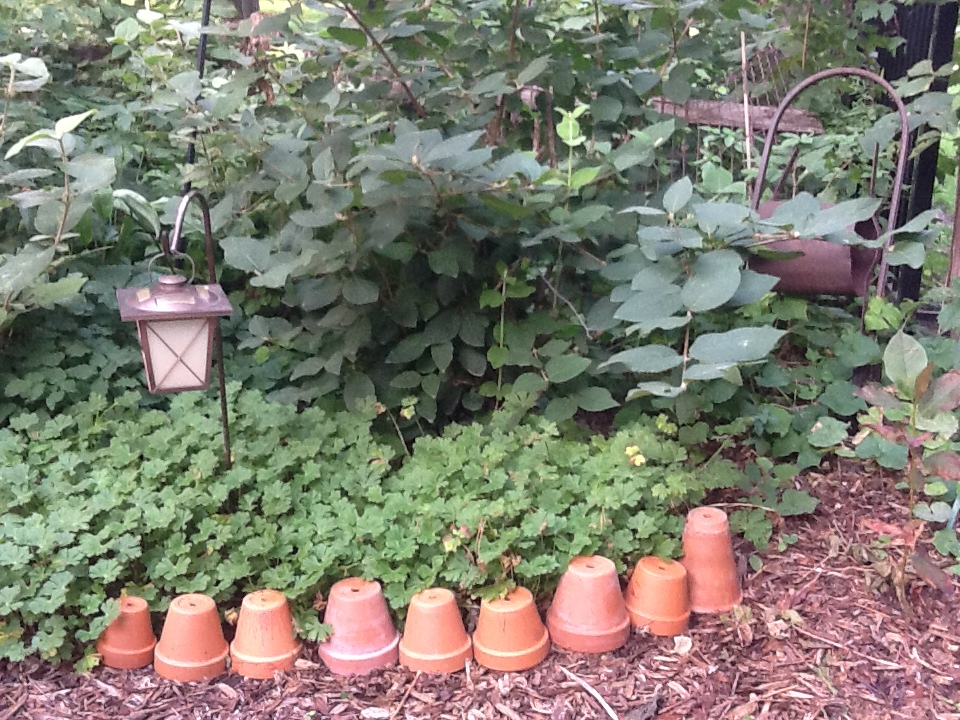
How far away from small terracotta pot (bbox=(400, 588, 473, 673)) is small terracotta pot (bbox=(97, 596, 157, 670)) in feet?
1.71

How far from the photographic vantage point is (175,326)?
156cm

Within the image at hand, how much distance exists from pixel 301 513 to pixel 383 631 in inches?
13.2

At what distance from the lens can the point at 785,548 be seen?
1.78 m

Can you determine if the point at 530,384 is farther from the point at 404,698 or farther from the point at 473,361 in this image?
the point at 404,698

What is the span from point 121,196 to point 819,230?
196 centimetres

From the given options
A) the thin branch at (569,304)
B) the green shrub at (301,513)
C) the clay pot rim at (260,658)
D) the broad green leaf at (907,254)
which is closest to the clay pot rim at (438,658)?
the green shrub at (301,513)

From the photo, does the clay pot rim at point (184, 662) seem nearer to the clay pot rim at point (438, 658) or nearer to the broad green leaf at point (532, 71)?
the clay pot rim at point (438, 658)

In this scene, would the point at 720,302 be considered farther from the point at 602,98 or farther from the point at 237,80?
the point at 237,80

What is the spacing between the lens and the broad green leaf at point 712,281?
58.7 inches

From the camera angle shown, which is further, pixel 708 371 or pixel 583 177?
pixel 583 177

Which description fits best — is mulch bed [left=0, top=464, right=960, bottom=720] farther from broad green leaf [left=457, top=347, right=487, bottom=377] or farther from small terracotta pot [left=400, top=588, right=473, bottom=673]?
broad green leaf [left=457, top=347, right=487, bottom=377]

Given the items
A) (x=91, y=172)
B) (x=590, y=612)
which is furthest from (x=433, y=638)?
(x=91, y=172)

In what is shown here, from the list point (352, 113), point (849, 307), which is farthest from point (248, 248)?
point (849, 307)

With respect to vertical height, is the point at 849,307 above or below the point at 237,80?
below
